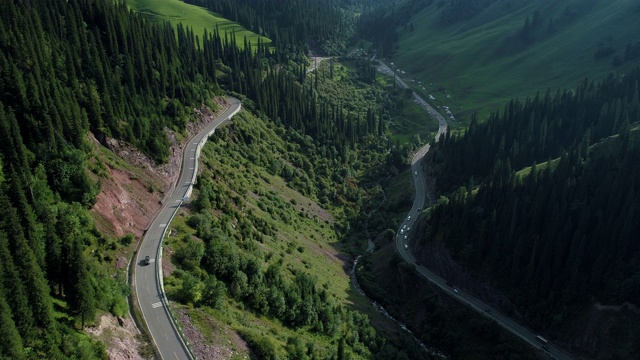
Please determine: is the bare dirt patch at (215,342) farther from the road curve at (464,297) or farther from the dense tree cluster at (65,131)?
the road curve at (464,297)

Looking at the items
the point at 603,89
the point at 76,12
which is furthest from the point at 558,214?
the point at 76,12

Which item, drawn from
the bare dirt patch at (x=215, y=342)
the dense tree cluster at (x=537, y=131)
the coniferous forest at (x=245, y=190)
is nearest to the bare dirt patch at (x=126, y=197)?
the bare dirt patch at (x=215, y=342)

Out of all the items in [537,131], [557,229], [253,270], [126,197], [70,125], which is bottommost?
[557,229]

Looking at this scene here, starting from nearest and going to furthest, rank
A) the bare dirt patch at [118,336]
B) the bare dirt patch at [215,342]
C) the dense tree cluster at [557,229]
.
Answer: the bare dirt patch at [118,336], the bare dirt patch at [215,342], the dense tree cluster at [557,229]

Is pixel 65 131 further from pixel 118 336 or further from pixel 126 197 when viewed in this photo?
pixel 118 336

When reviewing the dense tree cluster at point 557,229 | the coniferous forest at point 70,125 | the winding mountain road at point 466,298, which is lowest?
the winding mountain road at point 466,298

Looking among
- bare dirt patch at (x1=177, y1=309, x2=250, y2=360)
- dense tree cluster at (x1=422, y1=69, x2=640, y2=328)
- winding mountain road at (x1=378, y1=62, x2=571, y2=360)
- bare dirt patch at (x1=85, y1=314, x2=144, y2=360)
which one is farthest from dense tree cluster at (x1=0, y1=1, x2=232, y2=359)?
dense tree cluster at (x1=422, y1=69, x2=640, y2=328)

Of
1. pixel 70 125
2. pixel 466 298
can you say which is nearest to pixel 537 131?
pixel 466 298

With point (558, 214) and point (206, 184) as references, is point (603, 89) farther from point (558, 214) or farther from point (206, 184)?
point (206, 184)
